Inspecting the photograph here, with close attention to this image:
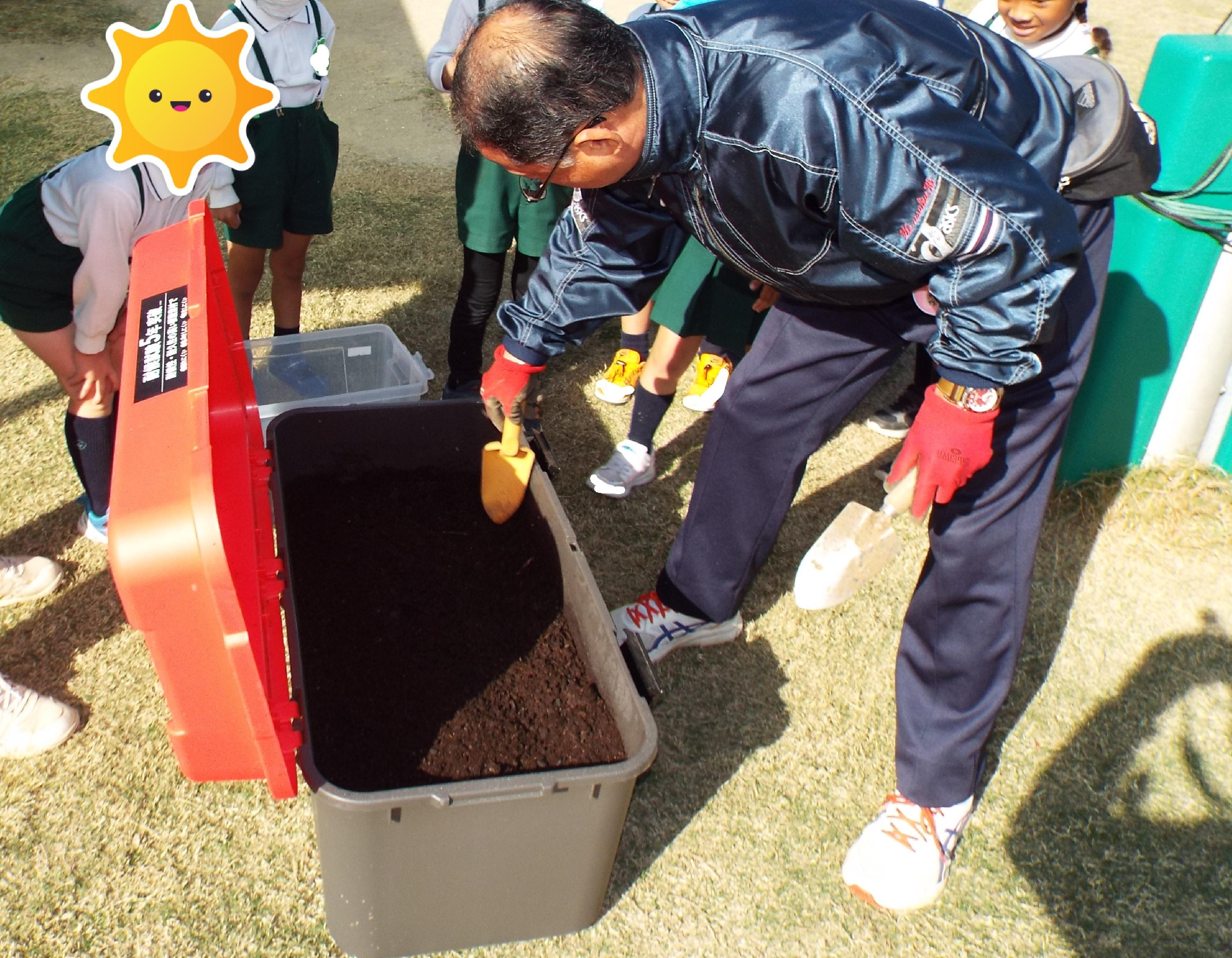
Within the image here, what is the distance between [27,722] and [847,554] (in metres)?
1.68

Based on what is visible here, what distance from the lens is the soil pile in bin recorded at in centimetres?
185

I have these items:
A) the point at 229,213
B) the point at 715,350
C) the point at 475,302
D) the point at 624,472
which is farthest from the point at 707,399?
the point at 229,213

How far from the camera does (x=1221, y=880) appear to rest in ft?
6.61

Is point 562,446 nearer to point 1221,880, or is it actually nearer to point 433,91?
point 1221,880

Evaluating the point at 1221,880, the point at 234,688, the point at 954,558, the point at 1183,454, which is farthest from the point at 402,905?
the point at 1183,454

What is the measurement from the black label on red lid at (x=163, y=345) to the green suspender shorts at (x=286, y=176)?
112cm

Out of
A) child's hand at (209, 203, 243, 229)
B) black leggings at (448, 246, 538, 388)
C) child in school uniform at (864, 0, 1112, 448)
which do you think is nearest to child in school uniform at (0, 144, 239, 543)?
child's hand at (209, 203, 243, 229)

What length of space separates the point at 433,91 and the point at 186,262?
4519 mm

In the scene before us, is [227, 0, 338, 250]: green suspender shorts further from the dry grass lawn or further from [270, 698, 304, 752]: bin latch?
[270, 698, 304, 752]: bin latch

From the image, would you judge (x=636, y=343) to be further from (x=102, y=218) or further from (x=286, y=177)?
(x=102, y=218)

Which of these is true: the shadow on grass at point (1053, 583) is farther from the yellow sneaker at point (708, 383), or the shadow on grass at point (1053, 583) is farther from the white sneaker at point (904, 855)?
the yellow sneaker at point (708, 383)

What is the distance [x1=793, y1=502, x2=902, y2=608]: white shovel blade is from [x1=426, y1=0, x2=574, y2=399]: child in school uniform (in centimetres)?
119

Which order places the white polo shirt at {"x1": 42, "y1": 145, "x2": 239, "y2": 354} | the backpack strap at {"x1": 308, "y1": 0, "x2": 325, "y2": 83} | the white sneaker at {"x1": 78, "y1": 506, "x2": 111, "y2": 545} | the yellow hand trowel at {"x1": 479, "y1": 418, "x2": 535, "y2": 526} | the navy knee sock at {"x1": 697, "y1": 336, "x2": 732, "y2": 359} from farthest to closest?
1. the navy knee sock at {"x1": 697, "y1": 336, "x2": 732, "y2": 359}
2. the backpack strap at {"x1": 308, "y1": 0, "x2": 325, "y2": 83}
3. the white sneaker at {"x1": 78, "y1": 506, "x2": 111, "y2": 545}
4. the yellow hand trowel at {"x1": 479, "y1": 418, "x2": 535, "y2": 526}
5. the white polo shirt at {"x1": 42, "y1": 145, "x2": 239, "y2": 354}

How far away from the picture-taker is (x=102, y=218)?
6.42 ft
